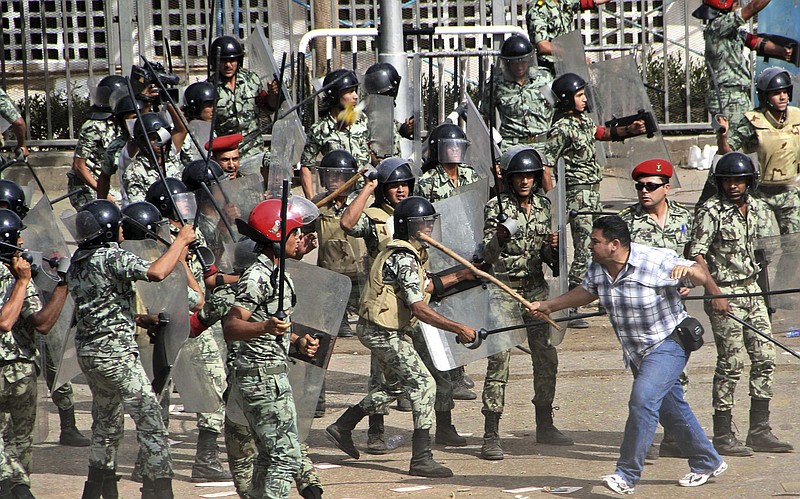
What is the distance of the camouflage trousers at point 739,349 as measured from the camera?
7.37 m

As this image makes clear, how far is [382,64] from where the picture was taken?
1023 centimetres

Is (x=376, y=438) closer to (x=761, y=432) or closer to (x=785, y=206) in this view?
(x=761, y=432)

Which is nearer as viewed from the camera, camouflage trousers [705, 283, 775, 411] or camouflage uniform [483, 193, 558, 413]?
camouflage trousers [705, 283, 775, 411]

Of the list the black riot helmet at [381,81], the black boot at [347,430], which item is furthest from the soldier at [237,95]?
the black boot at [347,430]

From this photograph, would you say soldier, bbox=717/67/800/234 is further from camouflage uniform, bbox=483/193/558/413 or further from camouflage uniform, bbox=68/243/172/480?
camouflage uniform, bbox=68/243/172/480

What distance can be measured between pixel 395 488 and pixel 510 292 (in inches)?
49.0

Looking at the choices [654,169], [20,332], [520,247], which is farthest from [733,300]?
[20,332]

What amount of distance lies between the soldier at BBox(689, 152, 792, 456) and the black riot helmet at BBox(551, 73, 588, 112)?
202 centimetres

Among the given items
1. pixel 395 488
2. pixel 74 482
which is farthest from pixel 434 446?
pixel 74 482

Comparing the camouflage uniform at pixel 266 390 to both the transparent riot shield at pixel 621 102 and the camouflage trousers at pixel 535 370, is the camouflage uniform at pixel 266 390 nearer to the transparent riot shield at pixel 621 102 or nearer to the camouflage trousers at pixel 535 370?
the camouflage trousers at pixel 535 370

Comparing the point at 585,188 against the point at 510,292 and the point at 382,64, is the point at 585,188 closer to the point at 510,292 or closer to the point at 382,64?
the point at 382,64

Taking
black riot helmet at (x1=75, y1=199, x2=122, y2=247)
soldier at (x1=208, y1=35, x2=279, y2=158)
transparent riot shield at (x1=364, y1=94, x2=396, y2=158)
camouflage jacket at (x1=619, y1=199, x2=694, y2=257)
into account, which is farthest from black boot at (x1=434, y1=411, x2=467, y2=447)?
soldier at (x1=208, y1=35, x2=279, y2=158)

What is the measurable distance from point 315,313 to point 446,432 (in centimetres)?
181

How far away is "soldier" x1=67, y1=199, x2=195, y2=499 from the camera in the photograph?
6238 mm
